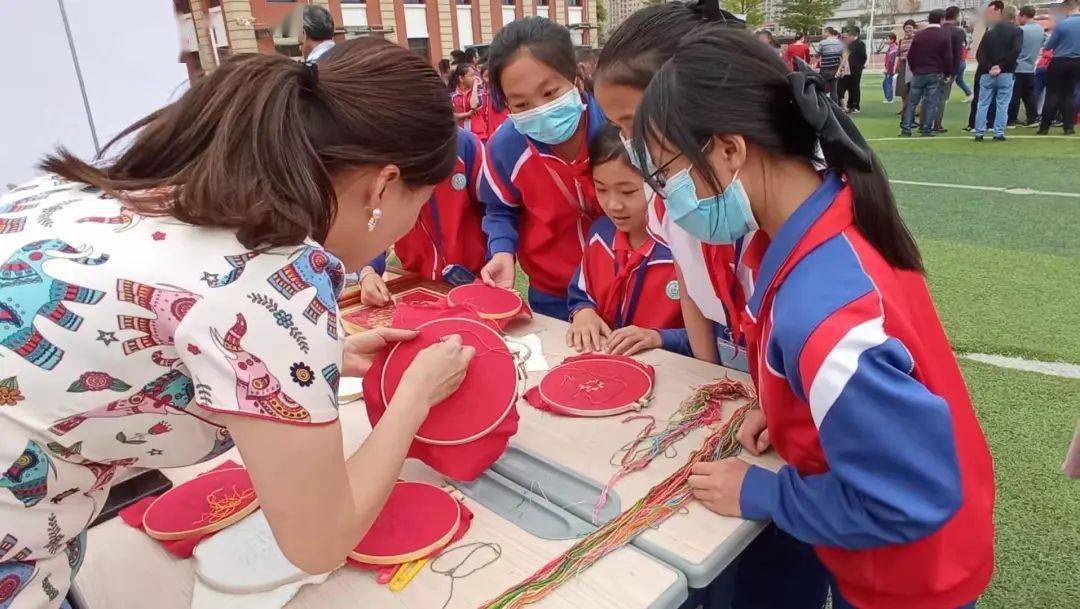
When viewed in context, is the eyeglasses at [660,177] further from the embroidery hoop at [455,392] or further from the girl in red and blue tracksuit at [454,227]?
the girl in red and blue tracksuit at [454,227]

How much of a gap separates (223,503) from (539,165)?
134 centimetres

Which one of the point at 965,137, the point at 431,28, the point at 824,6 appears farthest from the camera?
the point at 824,6

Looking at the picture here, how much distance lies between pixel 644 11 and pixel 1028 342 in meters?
2.40

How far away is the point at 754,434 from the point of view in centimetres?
119

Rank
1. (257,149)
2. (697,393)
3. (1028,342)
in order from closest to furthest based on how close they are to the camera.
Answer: (257,149) < (697,393) < (1028,342)

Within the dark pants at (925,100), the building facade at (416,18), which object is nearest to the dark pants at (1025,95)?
the dark pants at (925,100)

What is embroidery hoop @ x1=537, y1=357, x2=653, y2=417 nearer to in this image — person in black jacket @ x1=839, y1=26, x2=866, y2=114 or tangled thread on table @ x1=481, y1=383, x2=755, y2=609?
tangled thread on table @ x1=481, y1=383, x2=755, y2=609

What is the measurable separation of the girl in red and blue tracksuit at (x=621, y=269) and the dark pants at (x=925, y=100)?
7.89 metres

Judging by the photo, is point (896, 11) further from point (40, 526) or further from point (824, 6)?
point (40, 526)

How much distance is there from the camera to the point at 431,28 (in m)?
22.9

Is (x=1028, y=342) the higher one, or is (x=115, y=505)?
(x=115, y=505)

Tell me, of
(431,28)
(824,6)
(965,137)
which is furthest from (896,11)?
(965,137)

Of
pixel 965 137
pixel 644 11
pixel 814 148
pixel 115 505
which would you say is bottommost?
pixel 965 137

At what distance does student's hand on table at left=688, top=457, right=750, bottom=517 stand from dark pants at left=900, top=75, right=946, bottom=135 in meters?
8.65
